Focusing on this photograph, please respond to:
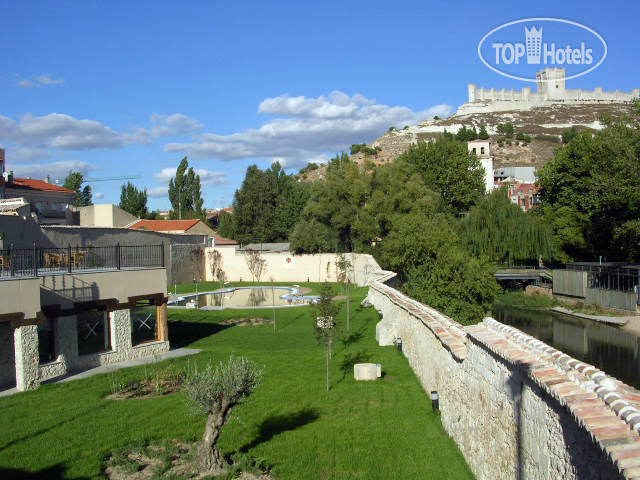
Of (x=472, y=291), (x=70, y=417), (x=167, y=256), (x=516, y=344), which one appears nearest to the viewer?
(x=516, y=344)

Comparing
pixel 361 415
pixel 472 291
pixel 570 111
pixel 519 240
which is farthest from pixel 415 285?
pixel 570 111

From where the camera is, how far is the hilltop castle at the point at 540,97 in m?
156

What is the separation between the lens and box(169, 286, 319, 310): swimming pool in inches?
1201

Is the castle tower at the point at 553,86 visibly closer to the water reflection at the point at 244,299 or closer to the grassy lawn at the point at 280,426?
the water reflection at the point at 244,299

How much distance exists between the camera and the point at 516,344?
6.88m

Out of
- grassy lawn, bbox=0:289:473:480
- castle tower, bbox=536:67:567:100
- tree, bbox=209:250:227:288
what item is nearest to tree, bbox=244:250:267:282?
tree, bbox=209:250:227:288

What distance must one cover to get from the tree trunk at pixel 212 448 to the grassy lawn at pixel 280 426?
0.93 m

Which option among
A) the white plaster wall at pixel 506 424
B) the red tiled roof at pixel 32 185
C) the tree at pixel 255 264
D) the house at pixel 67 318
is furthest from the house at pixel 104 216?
the white plaster wall at pixel 506 424

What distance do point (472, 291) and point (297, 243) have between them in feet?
72.7

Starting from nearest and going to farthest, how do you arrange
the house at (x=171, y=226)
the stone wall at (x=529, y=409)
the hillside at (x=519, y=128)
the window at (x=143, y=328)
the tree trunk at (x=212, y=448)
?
the stone wall at (x=529, y=409) → the tree trunk at (x=212, y=448) → the window at (x=143, y=328) → the house at (x=171, y=226) → the hillside at (x=519, y=128)

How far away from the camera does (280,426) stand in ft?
34.4

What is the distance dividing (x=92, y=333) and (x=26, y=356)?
4454 mm

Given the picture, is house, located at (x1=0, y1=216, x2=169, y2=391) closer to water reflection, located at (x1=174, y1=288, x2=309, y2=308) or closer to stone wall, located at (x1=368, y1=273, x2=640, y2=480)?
stone wall, located at (x1=368, y1=273, x2=640, y2=480)

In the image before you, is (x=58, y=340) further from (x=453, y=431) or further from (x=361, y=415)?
(x=453, y=431)
